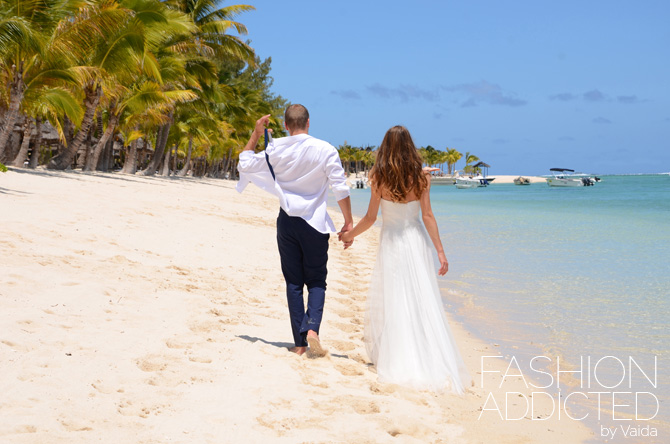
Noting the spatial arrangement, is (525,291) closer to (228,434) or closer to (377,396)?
(377,396)

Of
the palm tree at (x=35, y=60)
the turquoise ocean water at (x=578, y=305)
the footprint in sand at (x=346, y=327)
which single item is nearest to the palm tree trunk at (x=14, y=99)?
the palm tree at (x=35, y=60)

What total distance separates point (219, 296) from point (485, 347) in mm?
2642

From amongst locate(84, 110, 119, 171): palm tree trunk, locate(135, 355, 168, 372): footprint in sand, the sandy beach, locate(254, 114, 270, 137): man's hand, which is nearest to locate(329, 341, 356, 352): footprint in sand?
the sandy beach

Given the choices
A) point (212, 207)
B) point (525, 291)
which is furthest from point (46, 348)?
point (212, 207)

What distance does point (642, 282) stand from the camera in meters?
10.1

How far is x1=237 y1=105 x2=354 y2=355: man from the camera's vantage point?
14.4 ft

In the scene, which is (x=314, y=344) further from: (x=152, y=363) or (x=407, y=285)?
(x=152, y=363)

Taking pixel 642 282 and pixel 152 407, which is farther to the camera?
pixel 642 282

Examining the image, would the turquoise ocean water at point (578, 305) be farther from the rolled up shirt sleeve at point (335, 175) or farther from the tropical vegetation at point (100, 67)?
the tropical vegetation at point (100, 67)

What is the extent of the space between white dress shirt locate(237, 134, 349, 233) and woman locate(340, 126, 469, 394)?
0.32 m

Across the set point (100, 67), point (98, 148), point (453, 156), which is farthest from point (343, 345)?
point (453, 156)

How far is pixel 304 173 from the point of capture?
4457 millimetres

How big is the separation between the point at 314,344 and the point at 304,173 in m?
1.25

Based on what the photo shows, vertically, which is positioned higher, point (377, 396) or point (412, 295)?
point (412, 295)
